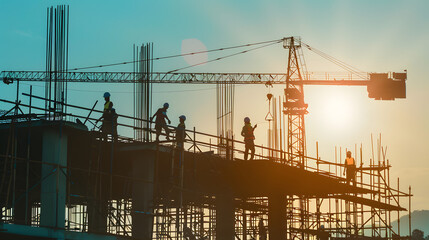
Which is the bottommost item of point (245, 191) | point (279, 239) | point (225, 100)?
point (279, 239)

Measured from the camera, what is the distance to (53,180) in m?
28.2

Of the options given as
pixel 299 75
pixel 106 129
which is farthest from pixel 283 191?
pixel 299 75

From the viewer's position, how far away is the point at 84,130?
2952 centimetres

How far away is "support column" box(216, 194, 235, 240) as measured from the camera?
39.5m

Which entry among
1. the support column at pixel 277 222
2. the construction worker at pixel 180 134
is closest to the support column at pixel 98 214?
the construction worker at pixel 180 134

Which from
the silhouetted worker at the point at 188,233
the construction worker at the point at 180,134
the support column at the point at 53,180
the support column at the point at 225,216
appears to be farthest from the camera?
the support column at the point at 225,216

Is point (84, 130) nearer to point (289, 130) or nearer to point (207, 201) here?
point (207, 201)

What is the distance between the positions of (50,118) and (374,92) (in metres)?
74.1

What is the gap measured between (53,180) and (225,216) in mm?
13298

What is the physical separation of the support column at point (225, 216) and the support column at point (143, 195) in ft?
23.5

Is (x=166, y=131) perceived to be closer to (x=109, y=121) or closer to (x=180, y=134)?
(x=180, y=134)

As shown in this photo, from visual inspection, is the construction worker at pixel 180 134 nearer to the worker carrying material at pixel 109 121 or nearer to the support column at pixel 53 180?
the worker carrying material at pixel 109 121

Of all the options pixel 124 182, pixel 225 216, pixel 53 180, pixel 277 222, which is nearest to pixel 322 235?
pixel 277 222

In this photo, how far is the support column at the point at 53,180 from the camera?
2792 cm
